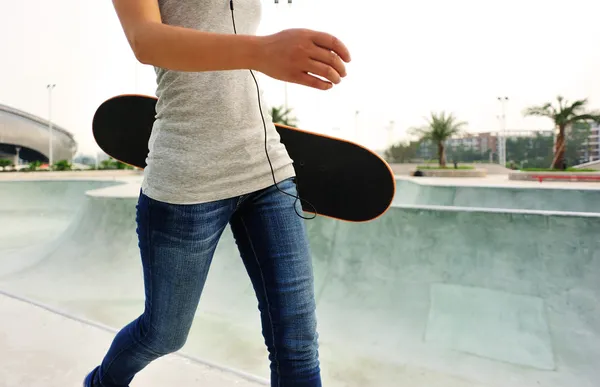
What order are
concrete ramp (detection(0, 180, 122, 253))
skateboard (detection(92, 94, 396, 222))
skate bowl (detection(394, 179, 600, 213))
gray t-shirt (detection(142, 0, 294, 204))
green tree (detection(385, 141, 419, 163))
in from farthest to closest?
green tree (detection(385, 141, 419, 163)) → concrete ramp (detection(0, 180, 122, 253)) → skate bowl (detection(394, 179, 600, 213)) → skateboard (detection(92, 94, 396, 222)) → gray t-shirt (detection(142, 0, 294, 204))

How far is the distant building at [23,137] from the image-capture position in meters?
43.6

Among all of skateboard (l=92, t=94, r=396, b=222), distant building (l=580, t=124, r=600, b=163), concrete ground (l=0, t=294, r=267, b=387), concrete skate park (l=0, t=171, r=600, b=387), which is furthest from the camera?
distant building (l=580, t=124, r=600, b=163)

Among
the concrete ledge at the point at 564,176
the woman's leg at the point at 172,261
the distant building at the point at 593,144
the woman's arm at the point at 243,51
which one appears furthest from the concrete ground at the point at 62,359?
the distant building at the point at 593,144

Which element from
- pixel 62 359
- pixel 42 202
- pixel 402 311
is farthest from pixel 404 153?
pixel 62 359

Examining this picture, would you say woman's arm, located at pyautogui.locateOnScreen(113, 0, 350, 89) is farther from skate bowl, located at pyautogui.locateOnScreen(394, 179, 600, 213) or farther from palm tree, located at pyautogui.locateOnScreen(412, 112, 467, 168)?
Answer: palm tree, located at pyautogui.locateOnScreen(412, 112, 467, 168)

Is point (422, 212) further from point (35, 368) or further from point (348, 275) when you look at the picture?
point (35, 368)

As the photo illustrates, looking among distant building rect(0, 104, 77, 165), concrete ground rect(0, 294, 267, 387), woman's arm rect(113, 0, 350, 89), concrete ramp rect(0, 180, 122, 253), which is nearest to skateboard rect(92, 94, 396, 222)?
concrete ground rect(0, 294, 267, 387)

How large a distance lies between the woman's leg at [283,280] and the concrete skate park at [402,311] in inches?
28.9

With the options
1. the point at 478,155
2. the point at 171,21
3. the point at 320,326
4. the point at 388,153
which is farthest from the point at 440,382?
the point at 388,153

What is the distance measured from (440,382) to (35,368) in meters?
2.25

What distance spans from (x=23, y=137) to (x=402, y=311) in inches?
2047

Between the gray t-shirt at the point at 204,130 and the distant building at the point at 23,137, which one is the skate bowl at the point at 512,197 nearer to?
the gray t-shirt at the point at 204,130

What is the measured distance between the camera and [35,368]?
6.21ft

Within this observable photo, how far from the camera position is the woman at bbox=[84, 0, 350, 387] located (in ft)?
3.32
